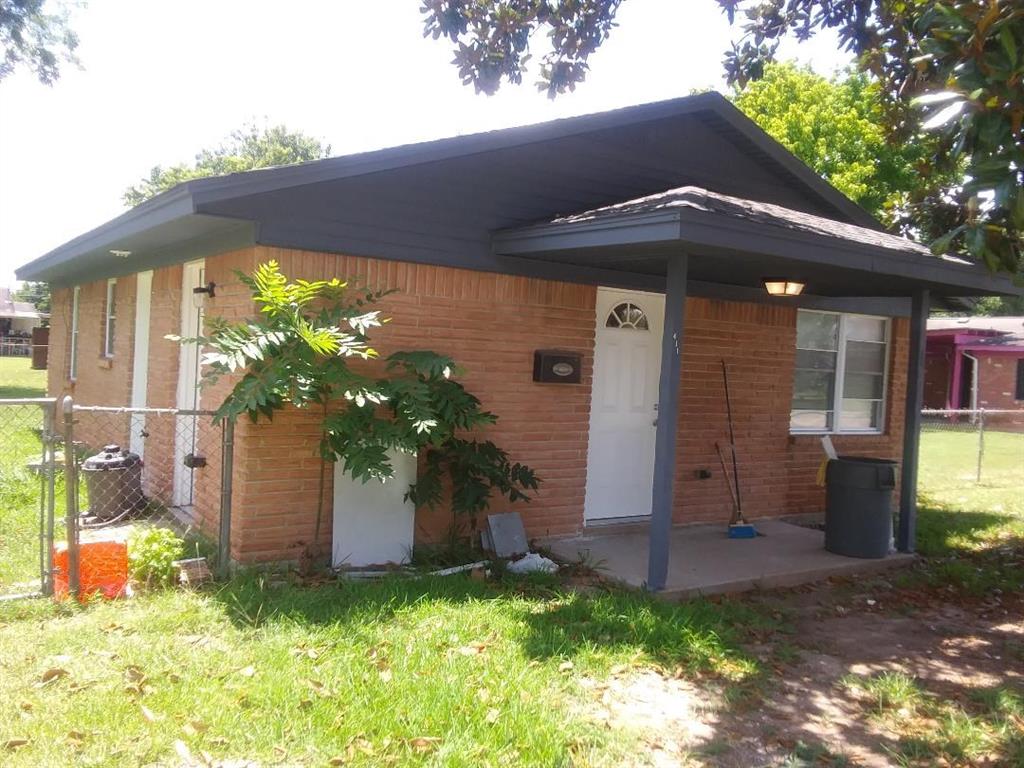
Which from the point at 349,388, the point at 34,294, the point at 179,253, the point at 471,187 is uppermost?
the point at 34,294

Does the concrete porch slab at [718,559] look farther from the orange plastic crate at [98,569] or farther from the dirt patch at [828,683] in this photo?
the orange plastic crate at [98,569]

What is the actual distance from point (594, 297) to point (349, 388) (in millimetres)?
2896

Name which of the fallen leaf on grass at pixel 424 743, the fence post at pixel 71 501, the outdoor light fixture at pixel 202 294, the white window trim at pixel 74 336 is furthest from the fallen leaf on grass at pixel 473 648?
the white window trim at pixel 74 336

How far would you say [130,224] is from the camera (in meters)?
7.34

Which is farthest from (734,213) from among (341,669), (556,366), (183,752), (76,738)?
(76,738)

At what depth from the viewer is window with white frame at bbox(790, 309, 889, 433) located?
9.77m

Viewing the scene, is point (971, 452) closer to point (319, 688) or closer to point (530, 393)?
point (530, 393)

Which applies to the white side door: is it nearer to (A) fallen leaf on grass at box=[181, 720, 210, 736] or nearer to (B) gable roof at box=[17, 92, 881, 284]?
(B) gable roof at box=[17, 92, 881, 284]

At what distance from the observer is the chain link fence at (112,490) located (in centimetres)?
549


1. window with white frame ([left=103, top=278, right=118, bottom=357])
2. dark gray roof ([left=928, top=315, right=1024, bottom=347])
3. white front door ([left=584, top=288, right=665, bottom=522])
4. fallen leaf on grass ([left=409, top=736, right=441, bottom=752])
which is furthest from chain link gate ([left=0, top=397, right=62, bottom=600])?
dark gray roof ([left=928, top=315, right=1024, bottom=347])

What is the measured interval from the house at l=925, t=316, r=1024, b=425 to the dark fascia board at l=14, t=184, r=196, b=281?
25137mm

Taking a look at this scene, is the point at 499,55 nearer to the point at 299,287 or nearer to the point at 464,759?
the point at 299,287

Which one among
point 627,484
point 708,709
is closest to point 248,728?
point 708,709

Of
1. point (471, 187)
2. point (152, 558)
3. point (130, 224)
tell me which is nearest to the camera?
point (152, 558)
